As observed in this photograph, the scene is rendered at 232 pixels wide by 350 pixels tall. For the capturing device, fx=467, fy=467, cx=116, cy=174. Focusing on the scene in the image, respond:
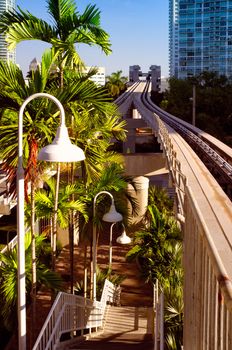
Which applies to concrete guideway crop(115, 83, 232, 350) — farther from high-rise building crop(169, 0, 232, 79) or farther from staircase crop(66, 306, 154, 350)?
high-rise building crop(169, 0, 232, 79)

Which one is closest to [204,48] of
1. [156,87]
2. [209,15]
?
[209,15]

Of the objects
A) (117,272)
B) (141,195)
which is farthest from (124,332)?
(141,195)

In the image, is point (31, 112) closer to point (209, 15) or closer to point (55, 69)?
point (55, 69)

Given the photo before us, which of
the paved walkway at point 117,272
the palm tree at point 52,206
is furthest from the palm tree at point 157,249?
the palm tree at point 52,206

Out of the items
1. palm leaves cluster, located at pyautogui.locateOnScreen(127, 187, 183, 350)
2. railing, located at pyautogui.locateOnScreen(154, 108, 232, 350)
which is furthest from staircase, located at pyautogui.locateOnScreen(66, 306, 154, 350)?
railing, located at pyautogui.locateOnScreen(154, 108, 232, 350)

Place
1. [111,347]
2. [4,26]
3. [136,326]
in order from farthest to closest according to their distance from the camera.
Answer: [136,326] < [111,347] < [4,26]

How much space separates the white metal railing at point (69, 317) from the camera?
28.0 ft

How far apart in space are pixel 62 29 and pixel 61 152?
4.95 meters

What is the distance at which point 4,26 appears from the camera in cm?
851

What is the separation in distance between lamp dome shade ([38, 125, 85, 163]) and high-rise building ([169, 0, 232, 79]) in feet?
599

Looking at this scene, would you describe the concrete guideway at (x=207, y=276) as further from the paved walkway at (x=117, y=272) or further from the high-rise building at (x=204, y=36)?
the high-rise building at (x=204, y=36)

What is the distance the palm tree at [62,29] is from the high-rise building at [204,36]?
17803cm

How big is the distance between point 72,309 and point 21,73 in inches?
226

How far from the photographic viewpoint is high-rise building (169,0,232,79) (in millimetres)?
180750
